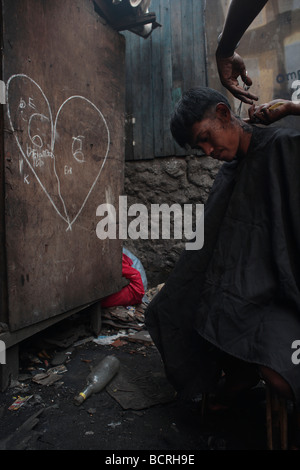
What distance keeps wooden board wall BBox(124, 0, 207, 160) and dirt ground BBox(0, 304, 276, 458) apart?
2.70 m

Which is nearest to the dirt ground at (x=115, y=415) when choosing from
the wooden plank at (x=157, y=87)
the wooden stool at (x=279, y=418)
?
the wooden stool at (x=279, y=418)

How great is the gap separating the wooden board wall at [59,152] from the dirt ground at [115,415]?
0.44 m

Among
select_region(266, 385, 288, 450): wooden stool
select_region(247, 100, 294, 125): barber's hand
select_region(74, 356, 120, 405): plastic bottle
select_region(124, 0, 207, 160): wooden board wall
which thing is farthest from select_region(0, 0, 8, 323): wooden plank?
select_region(124, 0, 207, 160): wooden board wall

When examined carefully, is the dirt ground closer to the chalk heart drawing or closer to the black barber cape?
the black barber cape

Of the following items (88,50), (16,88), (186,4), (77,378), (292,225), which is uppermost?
(186,4)

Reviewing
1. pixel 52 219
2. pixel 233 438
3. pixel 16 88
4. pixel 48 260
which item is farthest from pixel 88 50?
pixel 233 438

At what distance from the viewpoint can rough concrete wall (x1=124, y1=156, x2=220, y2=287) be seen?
4.23 m

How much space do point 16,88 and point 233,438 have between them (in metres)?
2.35

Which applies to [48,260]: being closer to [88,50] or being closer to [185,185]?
[88,50]

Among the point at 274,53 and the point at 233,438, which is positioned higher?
the point at 274,53

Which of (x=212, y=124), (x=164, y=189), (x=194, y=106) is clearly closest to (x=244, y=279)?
(x=212, y=124)

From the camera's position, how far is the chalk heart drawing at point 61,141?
87.7 inches

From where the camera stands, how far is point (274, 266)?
1574 mm

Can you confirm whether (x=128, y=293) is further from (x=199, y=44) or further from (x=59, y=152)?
(x=199, y=44)
